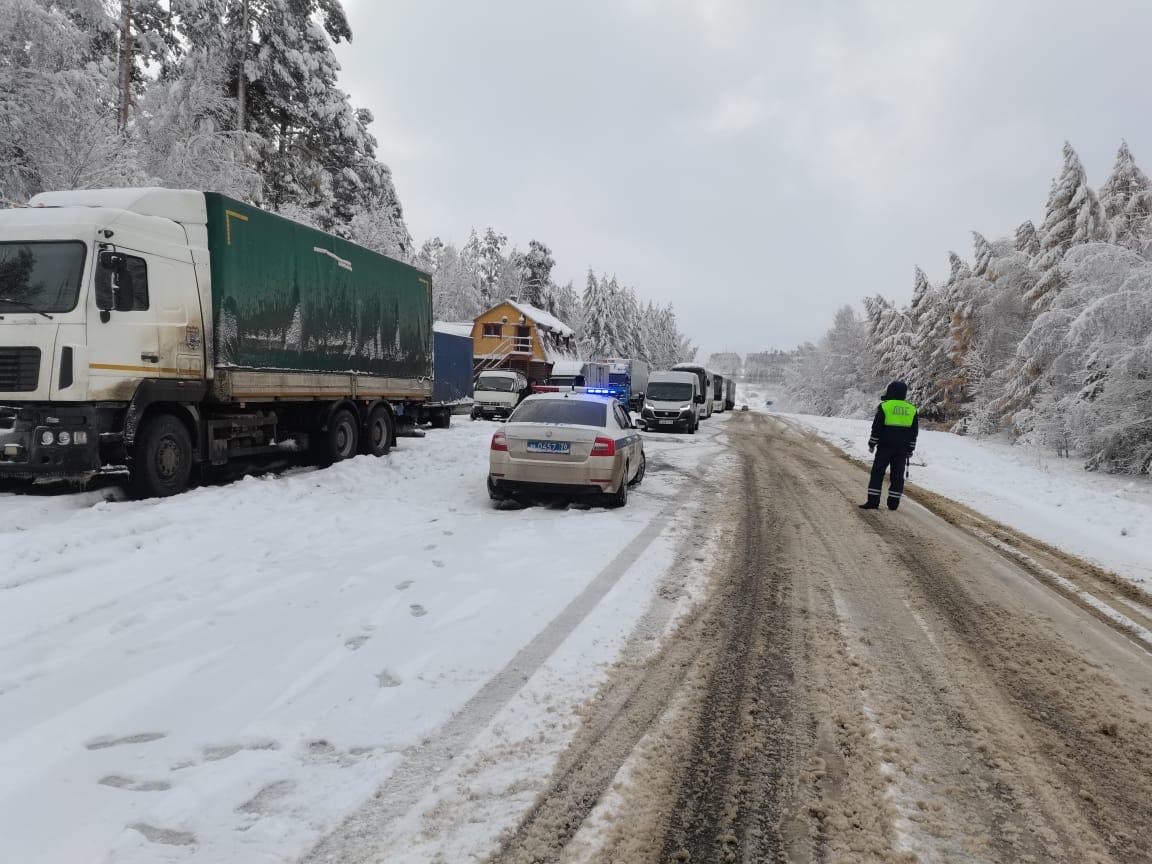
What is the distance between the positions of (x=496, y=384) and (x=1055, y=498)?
1951 centimetres

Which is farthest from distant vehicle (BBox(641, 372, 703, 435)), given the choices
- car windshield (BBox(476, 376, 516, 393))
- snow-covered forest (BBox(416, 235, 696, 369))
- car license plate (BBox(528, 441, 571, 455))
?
snow-covered forest (BBox(416, 235, 696, 369))

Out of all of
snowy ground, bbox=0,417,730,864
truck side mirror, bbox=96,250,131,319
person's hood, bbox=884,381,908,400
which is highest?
truck side mirror, bbox=96,250,131,319

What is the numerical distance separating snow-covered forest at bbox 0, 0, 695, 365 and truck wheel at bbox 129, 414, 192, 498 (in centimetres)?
840

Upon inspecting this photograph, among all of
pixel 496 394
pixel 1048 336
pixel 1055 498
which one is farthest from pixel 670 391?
pixel 1055 498

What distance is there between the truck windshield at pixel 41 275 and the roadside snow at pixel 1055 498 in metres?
11.6

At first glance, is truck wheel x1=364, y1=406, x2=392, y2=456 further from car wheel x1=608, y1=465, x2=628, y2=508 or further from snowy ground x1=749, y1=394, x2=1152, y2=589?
snowy ground x1=749, y1=394, x2=1152, y2=589

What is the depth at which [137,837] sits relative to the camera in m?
2.36

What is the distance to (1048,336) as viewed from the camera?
1920cm

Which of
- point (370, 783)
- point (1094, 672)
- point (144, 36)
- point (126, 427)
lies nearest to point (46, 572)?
point (126, 427)

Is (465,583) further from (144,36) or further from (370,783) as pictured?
(144,36)

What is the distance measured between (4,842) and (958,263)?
5425 cm

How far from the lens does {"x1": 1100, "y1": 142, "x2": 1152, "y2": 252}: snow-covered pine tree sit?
2952 centimetres

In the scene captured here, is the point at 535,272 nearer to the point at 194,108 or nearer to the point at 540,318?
the point at 540,318

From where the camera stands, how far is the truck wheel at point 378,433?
13027 mm
